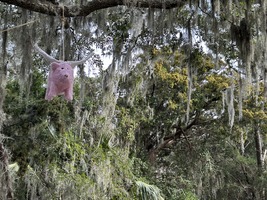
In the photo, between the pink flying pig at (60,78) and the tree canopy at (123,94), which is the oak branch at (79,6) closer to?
the tree canopy at (123,94)

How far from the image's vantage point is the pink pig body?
2984mm

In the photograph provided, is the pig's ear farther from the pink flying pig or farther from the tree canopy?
the tree canopy

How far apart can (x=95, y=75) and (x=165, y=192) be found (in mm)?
3081

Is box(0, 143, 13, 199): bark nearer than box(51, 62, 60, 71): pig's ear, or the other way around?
box(51, 62, 60, 71): pig's ear

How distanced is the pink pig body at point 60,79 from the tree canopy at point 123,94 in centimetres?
51

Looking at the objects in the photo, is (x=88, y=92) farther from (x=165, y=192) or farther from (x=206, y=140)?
(x=206, y=140)

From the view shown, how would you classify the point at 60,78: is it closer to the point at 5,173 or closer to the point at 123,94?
the point at 5,173

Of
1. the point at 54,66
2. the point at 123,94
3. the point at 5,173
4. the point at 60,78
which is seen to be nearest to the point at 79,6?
the point at 54,66

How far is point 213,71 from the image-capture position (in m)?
9.15

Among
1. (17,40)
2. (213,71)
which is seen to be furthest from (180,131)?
(17,40)

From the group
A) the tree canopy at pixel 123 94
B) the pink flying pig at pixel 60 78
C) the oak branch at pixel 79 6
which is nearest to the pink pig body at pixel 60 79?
the pink flying pig at pixel 60 78

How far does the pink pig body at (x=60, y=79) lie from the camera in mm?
2984

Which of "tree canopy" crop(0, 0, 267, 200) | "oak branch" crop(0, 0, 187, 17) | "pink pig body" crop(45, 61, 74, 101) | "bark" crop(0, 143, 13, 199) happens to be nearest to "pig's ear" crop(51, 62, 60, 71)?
"pink pig body" crop(45, 61, 74, 101)

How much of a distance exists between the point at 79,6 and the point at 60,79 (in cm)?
91
